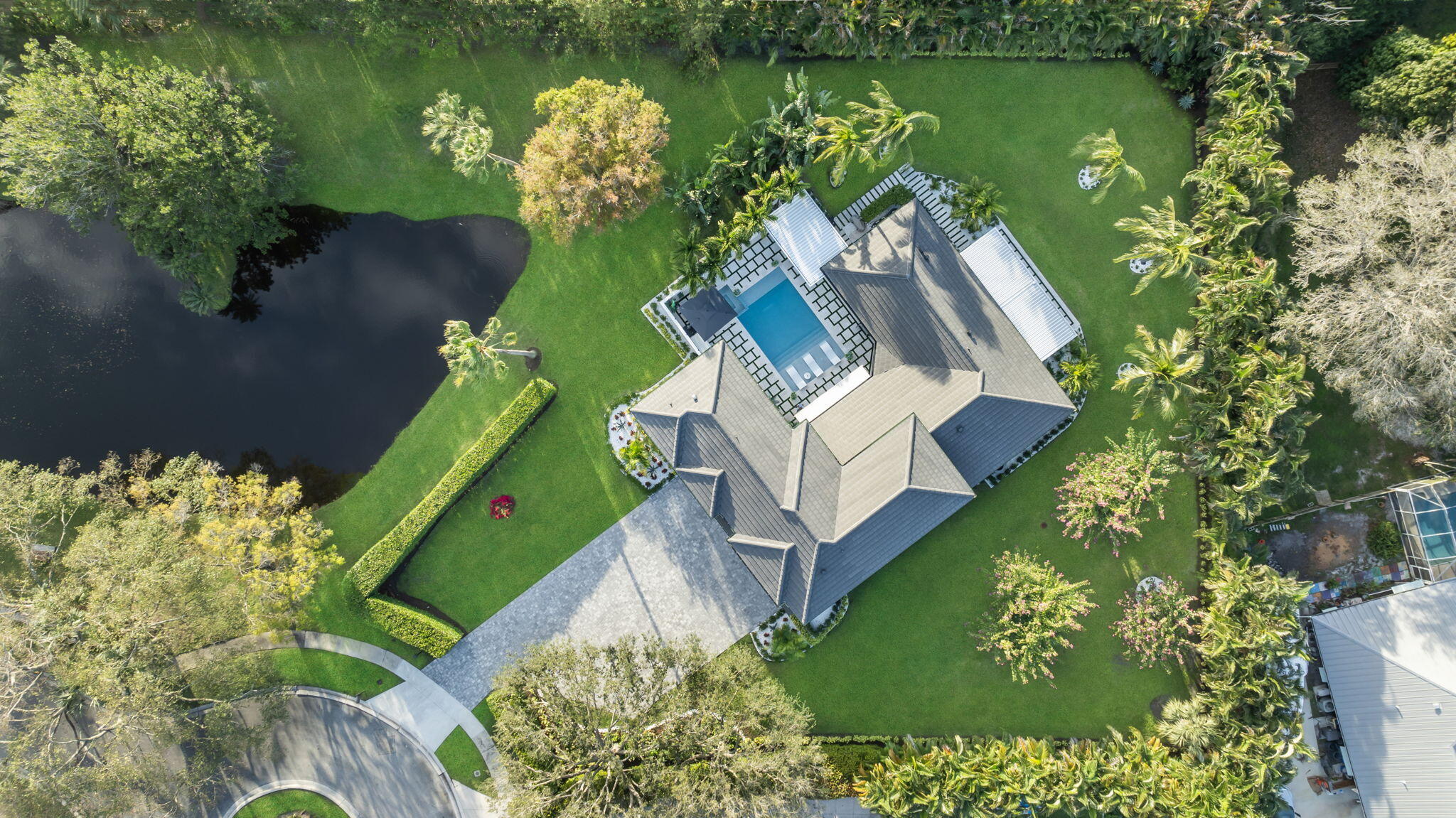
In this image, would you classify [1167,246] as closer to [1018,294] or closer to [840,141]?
[1018,294]

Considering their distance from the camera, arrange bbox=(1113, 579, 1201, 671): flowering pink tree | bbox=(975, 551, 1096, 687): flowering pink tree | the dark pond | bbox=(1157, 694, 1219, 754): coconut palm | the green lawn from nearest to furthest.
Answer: bbox=(975, 551, 1096, 687): flowering pink tree → bbox=(1157, 694, 1219, 754): coconut palm → bbox=(1113, 579, 1201, 671): flowering pink tree → the green lawn → the dark pond

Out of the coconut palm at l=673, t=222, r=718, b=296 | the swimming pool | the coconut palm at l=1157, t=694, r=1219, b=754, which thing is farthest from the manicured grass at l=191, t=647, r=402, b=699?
the coconut palm at l=1157, t=694, r=1219, b=754

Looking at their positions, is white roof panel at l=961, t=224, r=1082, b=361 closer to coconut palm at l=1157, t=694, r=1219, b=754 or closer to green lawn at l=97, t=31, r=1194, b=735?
green lawn at l=97, t=31, r=1194, b=735

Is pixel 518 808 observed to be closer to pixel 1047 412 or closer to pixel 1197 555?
pixel 1047 412

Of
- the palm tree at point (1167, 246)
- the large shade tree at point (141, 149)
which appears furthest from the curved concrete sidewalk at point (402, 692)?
the palm tree at point (1167, 246)

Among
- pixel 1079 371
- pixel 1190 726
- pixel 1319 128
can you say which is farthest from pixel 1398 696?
pixel 1319 128

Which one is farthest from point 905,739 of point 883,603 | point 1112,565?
point 1112,565

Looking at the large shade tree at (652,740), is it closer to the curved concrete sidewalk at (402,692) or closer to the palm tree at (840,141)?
the curved concrete sidewalk at (402,692)
